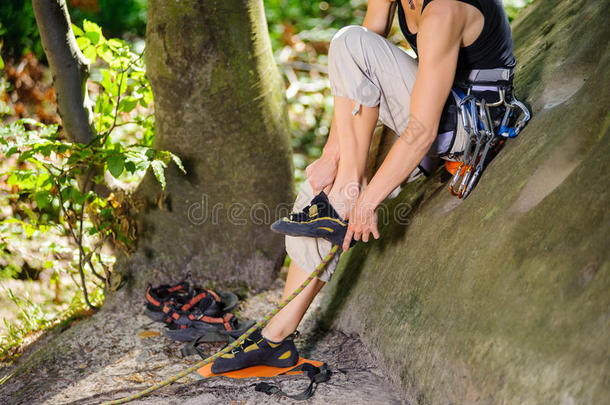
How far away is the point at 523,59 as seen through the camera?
3160 millimetres

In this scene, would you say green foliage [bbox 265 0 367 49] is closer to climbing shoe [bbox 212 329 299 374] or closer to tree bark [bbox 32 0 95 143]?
tree bark [bbox 32 0 95 143]

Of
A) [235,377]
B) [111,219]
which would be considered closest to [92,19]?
[111,219]

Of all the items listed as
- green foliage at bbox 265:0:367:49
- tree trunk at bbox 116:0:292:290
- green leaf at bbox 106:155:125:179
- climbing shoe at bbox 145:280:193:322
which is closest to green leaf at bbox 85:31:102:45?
tree trunk at bbox 116:0:292:290

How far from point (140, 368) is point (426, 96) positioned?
199 centimetres

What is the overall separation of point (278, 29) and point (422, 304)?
549cm

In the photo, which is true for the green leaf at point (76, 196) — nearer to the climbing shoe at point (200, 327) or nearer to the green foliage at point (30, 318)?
the green foliage at point (30, 318)

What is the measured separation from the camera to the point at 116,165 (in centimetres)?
274

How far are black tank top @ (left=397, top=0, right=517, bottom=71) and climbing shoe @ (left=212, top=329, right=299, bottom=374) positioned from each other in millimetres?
1596

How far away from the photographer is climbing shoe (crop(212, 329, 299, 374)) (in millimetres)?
2559

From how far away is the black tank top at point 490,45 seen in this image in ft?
7.18

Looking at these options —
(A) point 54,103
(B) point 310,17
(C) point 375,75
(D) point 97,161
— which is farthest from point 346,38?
(B) point 310,17

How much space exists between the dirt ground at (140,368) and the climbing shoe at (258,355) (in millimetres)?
80

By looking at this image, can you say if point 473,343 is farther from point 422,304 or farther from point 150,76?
point 150,76

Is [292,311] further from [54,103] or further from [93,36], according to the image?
[54,103]
